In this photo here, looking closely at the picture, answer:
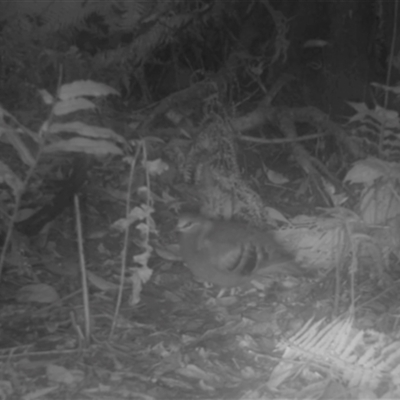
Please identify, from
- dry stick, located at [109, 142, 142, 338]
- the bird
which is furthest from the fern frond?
dry stick, located at [109, 142, 142, 338]

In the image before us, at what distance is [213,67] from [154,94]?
5.7 inches

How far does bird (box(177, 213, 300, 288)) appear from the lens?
1.50 m

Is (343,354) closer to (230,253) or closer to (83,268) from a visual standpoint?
(230,253)

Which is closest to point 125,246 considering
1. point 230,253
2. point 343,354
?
point 230,253

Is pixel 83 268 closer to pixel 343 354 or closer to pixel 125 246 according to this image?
pixel 125 246

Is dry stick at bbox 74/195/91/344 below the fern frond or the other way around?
the other way around

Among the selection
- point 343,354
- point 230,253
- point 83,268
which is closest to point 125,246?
point 83,268

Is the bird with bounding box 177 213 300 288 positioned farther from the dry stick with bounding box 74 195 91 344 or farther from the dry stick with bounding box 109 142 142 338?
the dry stick with bounding box 74 195 91 344

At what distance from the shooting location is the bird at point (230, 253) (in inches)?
59.2

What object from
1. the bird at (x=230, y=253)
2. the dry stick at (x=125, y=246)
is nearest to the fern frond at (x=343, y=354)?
the bird at (x=230, y=253)

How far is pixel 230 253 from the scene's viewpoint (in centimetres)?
154

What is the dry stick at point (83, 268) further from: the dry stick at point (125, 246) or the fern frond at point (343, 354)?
the fern frond at point (343, 354)

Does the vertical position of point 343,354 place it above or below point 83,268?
below

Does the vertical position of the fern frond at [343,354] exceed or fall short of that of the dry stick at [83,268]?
it falls short
